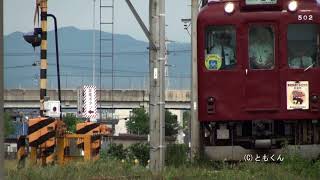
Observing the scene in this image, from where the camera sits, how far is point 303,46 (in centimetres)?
1333

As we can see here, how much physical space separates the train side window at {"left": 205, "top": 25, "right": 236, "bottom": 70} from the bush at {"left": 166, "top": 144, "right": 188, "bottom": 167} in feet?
6.64

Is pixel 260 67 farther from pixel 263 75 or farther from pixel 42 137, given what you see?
pixel 42 137

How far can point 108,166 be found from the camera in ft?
38.2

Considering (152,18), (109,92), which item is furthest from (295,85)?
(109,92)

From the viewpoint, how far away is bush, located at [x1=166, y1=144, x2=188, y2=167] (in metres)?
13.3

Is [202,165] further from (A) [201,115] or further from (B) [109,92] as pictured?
(B) [109,92]

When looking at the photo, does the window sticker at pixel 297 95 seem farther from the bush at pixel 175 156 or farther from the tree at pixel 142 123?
the tree at pixel 142 123

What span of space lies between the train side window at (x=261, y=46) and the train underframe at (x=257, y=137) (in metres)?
1.21

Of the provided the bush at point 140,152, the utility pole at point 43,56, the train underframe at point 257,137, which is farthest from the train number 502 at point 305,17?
the utility pole at point 43,56

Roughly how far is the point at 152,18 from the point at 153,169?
260cm

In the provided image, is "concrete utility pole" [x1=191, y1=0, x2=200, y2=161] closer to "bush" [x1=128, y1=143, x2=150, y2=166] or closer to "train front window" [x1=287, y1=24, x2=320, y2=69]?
"bush" [x1=128, y1=143, x2=150, y2=166]

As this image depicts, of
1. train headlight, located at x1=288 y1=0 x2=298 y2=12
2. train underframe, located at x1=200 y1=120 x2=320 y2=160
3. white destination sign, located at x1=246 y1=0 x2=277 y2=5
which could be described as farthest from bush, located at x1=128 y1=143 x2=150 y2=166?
train headlight, located at x1=288 y1=0 x2=298 y2=12

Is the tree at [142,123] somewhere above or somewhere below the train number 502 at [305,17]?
below

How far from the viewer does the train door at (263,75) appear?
43.7 feet
